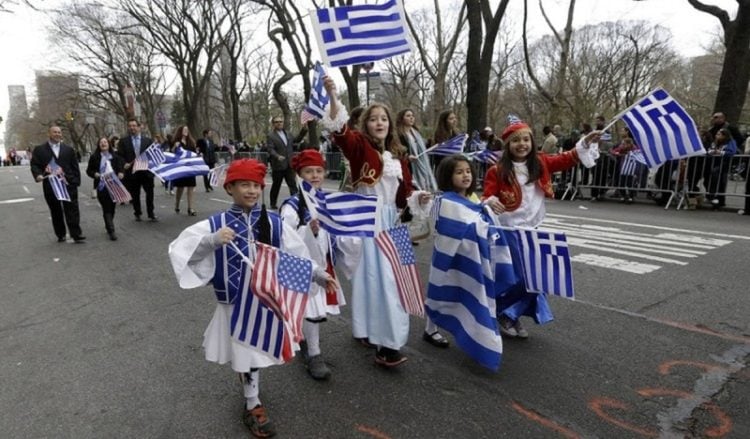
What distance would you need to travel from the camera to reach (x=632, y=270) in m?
5.87

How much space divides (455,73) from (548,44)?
7.67m

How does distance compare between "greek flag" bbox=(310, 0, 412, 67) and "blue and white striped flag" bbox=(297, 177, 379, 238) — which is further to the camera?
"greek flag" bbox=(310, 0, 412, 67)

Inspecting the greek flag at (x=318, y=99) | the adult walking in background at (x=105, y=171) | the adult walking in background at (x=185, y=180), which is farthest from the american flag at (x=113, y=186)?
the greek flag at (x=318, y=99)

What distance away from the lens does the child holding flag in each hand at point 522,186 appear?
379cm

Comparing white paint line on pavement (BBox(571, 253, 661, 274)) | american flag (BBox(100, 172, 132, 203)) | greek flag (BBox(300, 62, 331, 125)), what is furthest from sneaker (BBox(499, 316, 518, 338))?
american flag (BBox(100, 172, 132, 203))

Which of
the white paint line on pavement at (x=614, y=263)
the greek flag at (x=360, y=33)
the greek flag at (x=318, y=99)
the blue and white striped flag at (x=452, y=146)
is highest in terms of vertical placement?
the greek flag at (x=360, y=33)

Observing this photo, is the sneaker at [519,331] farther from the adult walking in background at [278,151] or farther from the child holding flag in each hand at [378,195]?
the adult walking in background at [278,151]

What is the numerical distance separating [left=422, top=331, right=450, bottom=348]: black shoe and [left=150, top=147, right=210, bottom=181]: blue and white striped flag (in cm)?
612

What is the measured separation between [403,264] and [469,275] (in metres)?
0.45

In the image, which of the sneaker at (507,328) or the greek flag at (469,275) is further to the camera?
the sneaker at (507,328)

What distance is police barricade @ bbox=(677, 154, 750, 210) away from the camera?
10469 millimetres

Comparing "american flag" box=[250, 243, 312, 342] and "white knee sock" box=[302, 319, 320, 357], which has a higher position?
"american flag" box=[250, 243, 312, 342]

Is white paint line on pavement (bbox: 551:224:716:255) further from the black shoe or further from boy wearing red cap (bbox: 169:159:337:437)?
boy wearing red cap (bbox: 169:159:337:437)

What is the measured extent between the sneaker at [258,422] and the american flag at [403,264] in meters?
1.13
